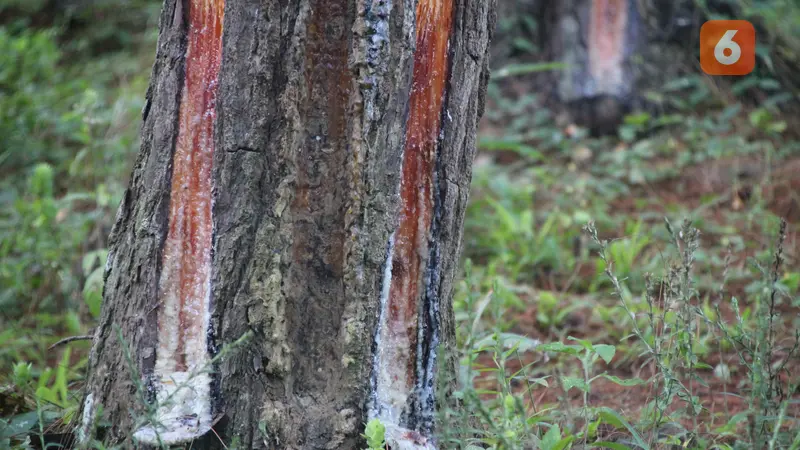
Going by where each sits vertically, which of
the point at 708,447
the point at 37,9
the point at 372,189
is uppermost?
the point at 37,9

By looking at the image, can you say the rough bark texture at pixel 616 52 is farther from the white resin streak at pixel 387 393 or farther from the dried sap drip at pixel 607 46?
the white resin streak at pixel 387 393

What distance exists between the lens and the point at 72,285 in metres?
3.04

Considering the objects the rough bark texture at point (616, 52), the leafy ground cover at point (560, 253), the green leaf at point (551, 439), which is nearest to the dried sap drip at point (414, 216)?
the leafy ground cover at point (560, 253)

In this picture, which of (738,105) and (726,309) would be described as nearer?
(726,309)

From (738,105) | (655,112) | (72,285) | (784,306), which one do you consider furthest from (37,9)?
(784,306)

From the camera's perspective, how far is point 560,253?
356 cm

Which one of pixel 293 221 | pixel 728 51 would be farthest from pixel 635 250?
pixel 293 221

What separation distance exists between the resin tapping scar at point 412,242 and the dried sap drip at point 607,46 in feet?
12.2

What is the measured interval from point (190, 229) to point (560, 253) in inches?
90.9

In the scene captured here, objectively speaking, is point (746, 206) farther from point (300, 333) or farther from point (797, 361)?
point (300, 333)

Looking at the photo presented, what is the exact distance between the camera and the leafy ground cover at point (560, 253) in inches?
69.1

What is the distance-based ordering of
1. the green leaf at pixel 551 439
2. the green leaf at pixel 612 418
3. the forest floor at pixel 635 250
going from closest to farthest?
the green leaf at pixel 551 439 → the green leaf at pixel 612 418 → the forest floor at pixel 635 250

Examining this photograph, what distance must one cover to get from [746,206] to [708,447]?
250 centimetres

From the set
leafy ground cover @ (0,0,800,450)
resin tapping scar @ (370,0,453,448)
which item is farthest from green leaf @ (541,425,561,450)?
resin tapping scar @ (370,0,453,448)
